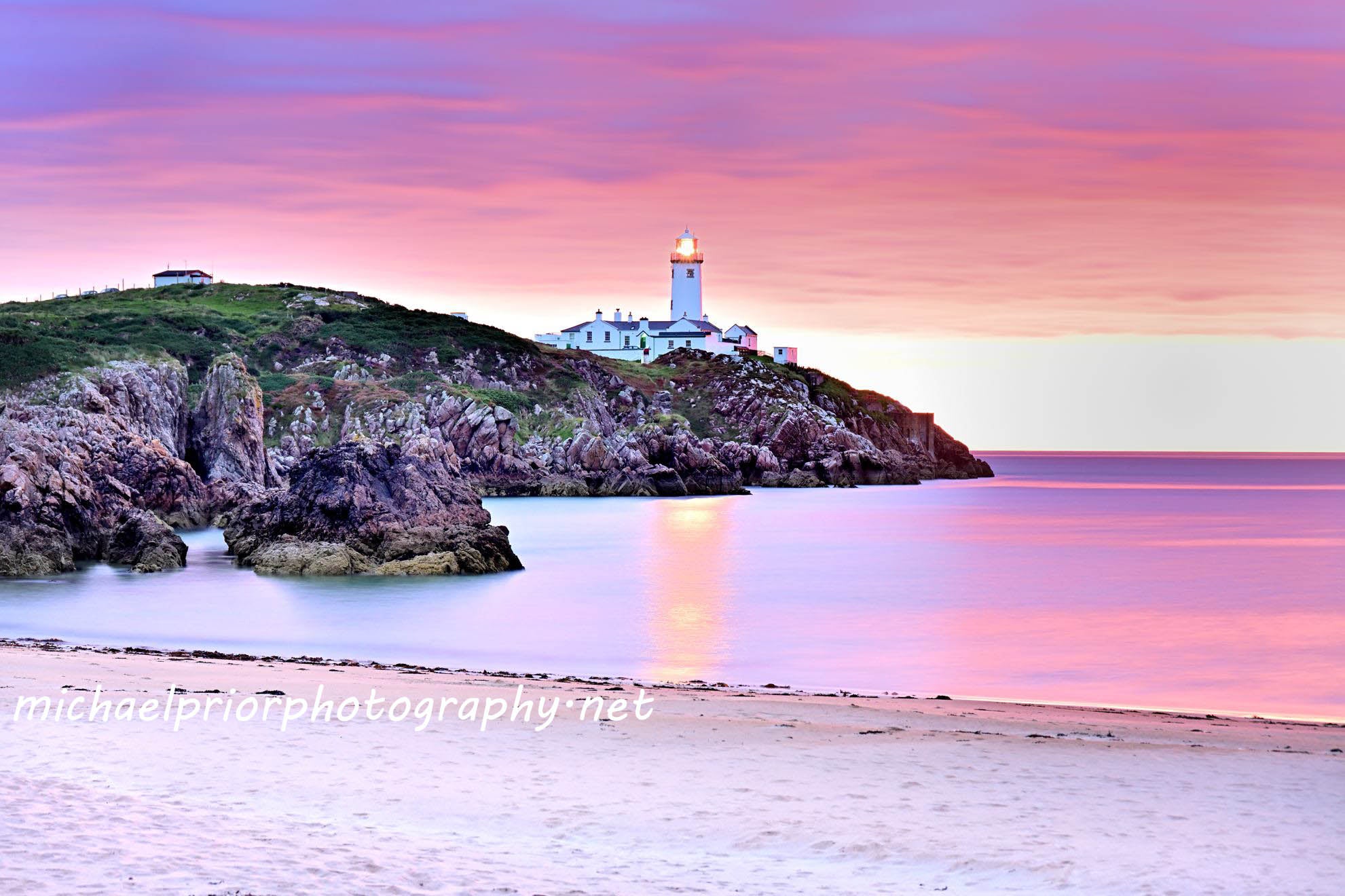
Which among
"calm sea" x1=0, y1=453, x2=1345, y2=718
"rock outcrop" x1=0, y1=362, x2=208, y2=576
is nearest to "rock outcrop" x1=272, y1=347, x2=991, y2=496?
"rock outcrop" x1=0, y1=362, x2=208, y2=576

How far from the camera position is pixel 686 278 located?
140 metres

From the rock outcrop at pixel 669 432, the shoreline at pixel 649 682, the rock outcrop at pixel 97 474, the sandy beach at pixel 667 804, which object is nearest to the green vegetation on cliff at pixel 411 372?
the rock outcrop at pixel 669 432

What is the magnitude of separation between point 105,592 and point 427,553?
24.8 feet

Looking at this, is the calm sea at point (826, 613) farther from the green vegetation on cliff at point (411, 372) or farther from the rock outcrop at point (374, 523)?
the green vegetation on cliff at point (411, 372)

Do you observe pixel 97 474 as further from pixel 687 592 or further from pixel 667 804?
pixel 667 804

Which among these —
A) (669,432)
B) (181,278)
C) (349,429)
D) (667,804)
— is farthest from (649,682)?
(181,278)

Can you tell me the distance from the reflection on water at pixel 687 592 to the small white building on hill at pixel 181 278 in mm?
97259

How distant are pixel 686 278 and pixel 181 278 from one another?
58071 mm

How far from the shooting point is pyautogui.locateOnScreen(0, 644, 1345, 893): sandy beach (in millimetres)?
7758

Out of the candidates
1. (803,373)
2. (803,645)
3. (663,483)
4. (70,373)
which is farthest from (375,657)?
(803,373)

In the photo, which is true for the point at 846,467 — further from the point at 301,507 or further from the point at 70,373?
the point at 301,507

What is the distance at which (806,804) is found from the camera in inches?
392

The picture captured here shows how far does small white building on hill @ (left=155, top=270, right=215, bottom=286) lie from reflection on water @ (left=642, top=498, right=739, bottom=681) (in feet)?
319

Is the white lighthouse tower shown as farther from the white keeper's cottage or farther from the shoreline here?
the shoreline
